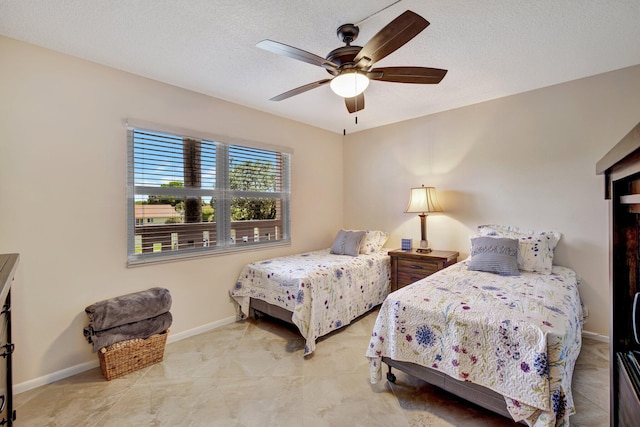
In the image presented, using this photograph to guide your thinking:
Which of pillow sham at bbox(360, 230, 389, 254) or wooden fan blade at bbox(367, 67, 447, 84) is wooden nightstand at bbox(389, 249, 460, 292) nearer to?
pillow sham at bbox(360, 230, 389, 254)

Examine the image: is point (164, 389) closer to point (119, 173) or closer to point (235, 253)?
point (235, 253)

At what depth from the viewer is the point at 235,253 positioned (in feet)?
10.8

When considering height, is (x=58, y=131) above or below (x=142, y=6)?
below

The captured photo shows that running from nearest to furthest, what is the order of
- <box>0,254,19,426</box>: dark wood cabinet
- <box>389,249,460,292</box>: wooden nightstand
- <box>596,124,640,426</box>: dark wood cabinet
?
<box>596,124,640,426</box>: dark wood cabinet → <box>0,254,19,426</box>: dark wood cabinet → <box>389,249,460,292</box>: wooden nightstand

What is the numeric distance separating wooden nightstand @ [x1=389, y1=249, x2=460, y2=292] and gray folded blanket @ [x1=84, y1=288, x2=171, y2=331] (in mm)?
2456

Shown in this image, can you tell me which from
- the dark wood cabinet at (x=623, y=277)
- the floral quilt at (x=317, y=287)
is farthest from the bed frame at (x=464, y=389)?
the floral quilt at (x=317, y=287)

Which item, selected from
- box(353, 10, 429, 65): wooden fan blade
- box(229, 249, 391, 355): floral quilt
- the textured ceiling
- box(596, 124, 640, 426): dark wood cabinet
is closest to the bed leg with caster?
box(229, 249, 391, 355): floral quilt

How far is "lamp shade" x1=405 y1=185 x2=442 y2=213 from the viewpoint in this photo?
3428 mm

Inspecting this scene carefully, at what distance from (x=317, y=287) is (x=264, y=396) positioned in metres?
0.97

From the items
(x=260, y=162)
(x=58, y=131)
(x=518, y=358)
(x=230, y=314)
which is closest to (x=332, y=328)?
(x=230, y=314)

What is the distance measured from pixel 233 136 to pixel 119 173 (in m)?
1.21

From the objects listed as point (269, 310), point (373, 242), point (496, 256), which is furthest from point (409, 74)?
point (269, 310)

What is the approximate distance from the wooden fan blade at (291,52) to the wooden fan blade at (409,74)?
305mm

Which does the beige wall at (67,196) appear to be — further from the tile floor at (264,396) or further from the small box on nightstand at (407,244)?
the small box on nightstand at (407,244)
